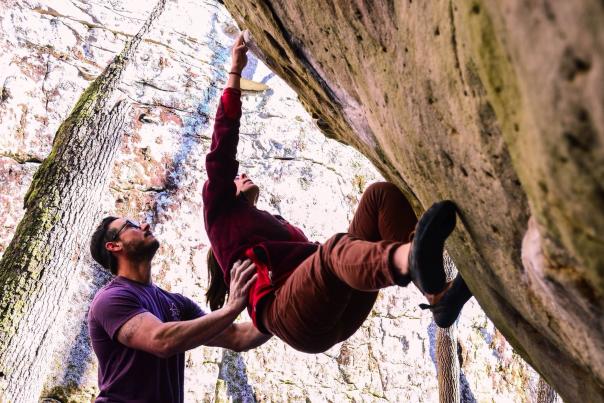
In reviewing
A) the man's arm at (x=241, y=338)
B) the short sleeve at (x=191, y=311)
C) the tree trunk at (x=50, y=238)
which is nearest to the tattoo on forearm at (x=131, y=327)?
the man's arm at (x=241, y=338)

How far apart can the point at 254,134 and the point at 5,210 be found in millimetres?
5121

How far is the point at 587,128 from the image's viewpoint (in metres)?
1.20

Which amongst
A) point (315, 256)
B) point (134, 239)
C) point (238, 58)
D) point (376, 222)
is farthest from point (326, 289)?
point (134, 239)

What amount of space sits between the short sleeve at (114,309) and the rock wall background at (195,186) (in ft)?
15.2

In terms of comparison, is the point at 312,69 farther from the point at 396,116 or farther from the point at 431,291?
the point at 431,291

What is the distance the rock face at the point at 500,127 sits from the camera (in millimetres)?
1231

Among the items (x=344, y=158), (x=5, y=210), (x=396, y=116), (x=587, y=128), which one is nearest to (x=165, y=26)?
(x=344, y=158)

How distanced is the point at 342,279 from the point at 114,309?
1.76m

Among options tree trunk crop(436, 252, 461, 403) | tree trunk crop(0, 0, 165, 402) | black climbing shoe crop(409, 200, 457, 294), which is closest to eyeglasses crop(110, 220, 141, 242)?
tree trunk crop(0, 0, 165, 402)

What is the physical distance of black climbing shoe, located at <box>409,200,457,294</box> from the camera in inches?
86.4

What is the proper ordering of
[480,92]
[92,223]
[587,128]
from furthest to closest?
[92,223], [480,92], [587,128]

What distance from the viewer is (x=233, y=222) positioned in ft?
11.8

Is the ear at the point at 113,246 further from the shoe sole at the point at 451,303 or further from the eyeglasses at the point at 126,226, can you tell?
the shoe sole at the point at 451,303

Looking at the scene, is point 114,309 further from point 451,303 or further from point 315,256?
point 451,303
